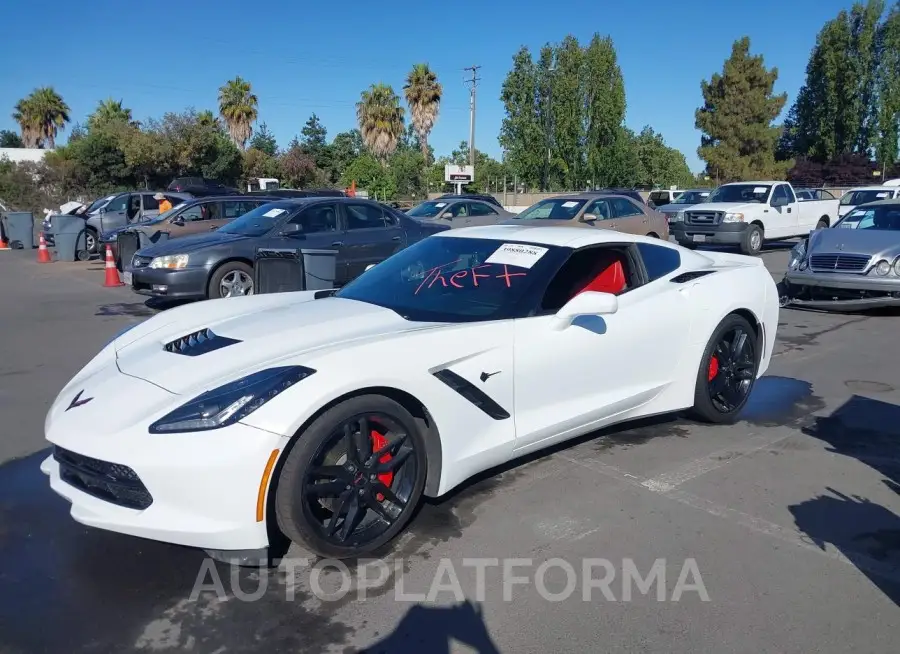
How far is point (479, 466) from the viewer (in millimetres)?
3785

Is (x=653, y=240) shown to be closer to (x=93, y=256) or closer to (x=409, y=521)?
(x=409, y=521)

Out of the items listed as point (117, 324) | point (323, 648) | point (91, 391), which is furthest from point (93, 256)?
point (323, 648)

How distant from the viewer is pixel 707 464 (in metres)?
4.60

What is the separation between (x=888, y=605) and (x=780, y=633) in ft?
1.83

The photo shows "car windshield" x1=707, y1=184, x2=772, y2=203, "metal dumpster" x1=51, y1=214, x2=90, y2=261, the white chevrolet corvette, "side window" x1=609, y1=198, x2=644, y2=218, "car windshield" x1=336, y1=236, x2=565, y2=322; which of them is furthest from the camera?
"car windshield" x1=707, y1=184, x2=772, y2=203

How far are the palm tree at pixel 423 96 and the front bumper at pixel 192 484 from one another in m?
50.1

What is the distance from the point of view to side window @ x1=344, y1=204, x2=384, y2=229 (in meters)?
11.2

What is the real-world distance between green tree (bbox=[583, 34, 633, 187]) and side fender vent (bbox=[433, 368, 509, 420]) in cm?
4233

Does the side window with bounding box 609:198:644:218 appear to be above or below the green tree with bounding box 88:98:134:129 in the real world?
below

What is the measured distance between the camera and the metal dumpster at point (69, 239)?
1853cm

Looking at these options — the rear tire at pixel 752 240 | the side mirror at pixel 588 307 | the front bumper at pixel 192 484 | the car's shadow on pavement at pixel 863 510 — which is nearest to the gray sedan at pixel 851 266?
the car's shadow on pavement at pixel 863 510

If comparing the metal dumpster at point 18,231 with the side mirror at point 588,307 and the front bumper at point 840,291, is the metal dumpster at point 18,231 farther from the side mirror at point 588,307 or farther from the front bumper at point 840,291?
the side mirror at point 588,307

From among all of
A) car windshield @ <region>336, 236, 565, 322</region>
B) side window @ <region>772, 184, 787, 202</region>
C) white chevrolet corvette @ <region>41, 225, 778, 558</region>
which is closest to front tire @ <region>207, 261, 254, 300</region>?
white chevrolet corvette @ <region>41, 225, 778, 558</region>

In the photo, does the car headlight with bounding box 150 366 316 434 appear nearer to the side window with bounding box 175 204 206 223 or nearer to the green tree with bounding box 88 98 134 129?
the side window with bounding box 175 204 206 223
